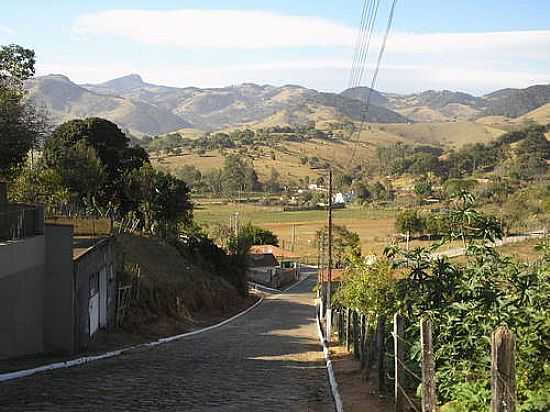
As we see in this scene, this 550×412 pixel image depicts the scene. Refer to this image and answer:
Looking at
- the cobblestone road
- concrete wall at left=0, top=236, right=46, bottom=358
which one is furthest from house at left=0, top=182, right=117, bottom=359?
the cobblestone road

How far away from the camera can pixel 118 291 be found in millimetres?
26453

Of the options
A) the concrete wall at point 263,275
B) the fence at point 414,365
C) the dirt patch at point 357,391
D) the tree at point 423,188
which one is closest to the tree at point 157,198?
the tree at point 423,188

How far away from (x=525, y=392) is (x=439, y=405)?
5.94 ft

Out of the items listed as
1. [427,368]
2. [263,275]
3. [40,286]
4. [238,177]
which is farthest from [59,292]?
[238,177]

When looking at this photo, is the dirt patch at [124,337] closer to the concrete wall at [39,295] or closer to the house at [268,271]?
the concrete wall at [39,295]

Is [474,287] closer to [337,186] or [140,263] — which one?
[140,263]

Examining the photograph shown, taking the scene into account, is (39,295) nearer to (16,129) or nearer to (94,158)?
(16,129)

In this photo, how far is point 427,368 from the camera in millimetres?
7988

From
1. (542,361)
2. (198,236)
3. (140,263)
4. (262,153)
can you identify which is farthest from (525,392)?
(262,153)

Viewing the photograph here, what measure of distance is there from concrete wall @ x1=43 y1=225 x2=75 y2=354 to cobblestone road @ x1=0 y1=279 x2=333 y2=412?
1.46 metres

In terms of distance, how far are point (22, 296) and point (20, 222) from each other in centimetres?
167

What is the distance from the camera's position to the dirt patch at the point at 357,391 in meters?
11.4

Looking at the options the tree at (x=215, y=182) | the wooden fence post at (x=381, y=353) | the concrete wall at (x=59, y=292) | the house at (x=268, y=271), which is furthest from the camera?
the tree at (x=215, y=182)

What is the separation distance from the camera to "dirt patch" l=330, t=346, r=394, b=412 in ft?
37.6
